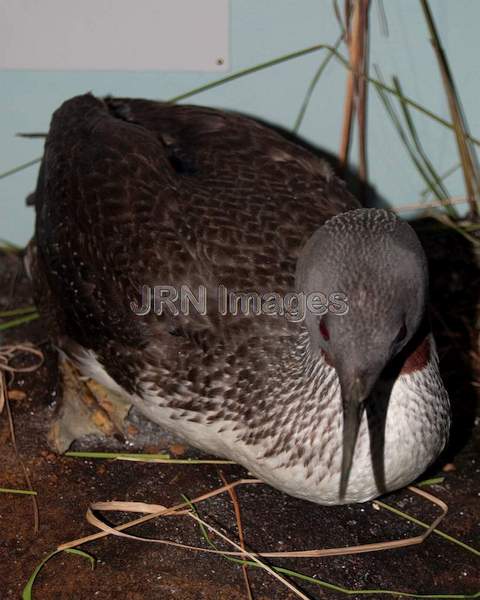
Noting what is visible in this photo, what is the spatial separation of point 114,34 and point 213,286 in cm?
112

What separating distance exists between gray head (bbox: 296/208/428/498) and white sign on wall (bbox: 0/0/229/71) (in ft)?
3.96

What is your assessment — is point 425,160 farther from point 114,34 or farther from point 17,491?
point 17,491

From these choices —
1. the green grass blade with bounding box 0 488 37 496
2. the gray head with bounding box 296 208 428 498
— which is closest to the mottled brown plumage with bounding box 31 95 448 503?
the gray head with bounding box 296 208 428 498

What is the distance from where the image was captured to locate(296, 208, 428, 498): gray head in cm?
168

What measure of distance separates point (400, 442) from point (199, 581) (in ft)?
1.75

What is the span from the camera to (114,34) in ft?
9.24

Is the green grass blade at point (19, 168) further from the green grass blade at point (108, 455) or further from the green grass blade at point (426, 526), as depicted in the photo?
the green grass blade at point (426, 526)

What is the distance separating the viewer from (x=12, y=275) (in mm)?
3139

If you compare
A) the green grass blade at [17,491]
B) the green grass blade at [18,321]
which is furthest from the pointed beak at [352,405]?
the green grass blade at [18,321]

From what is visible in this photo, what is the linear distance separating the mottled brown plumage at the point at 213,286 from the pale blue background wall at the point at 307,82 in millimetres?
577

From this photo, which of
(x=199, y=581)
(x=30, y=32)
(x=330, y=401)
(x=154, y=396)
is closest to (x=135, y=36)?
(x=30, y=32)

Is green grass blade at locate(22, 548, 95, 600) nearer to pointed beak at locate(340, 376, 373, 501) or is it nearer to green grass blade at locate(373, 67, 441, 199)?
pointed beak at locate(340, 376, 373, 501)

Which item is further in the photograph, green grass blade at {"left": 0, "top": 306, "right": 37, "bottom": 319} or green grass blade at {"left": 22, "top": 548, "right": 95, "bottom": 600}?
green grass blade at {"left": 0, "top": 306, "right": 37, "bottom": 319}

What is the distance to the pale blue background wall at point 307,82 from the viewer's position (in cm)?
283
